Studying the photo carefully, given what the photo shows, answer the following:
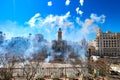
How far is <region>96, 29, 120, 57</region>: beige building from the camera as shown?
107 meters

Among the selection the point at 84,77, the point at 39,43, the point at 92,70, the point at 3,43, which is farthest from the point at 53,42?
the point at 84,77

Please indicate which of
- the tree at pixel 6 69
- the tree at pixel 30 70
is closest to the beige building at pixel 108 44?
the tree at pixel 30 70

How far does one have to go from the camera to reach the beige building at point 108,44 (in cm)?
10666

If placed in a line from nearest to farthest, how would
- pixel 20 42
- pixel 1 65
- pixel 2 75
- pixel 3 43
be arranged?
pixel 2 75 < pixel 1 65 < pixel 3 43 < pixel 20 42

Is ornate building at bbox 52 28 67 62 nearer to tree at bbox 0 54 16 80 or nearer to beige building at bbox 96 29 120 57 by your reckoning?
beige building at bbox 96 29 120 57

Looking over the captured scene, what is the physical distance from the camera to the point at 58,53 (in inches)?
3214

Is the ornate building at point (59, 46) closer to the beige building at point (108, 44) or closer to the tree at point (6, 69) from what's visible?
the beige building at point (108, 44)

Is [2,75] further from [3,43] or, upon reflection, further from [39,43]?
[39,43]

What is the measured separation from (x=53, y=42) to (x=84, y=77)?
6026cm

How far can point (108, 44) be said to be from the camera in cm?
10931

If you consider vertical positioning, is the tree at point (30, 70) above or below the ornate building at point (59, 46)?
below

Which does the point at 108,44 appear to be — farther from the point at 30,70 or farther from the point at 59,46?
the point at 30,70

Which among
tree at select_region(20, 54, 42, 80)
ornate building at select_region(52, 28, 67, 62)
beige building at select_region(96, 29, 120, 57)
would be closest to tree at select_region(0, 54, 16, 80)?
tree at select_region(20, 54, 42, 80)

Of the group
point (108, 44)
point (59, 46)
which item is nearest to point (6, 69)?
point (59, 46)
